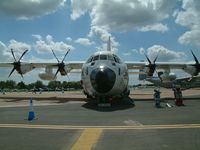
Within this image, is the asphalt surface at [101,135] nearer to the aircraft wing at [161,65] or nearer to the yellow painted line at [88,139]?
the yellow painted line at [88,139]

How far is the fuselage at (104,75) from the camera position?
20.3 metres

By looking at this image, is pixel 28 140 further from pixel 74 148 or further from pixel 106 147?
pixel 106 147

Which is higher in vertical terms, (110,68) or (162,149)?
(110,68)

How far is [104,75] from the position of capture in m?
20.1

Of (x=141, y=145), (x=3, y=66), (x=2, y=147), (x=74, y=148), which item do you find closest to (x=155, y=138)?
(x=141, y=145)

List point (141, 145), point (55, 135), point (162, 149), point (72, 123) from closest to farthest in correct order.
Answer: point (162, 149)
point (141, 145)
point (55, 135)
point (72, 123)

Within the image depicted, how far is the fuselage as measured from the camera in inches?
799

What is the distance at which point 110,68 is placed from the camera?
21312mm

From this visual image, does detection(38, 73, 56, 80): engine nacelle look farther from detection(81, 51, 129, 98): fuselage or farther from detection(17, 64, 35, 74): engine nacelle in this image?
detection(81, 51, 129, 98): fuselage

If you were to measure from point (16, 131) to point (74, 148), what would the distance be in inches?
150

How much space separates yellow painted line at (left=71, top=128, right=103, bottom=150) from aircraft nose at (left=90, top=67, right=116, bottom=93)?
9.09m

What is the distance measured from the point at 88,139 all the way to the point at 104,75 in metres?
11.1

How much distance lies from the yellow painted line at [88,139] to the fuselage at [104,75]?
9239 mm

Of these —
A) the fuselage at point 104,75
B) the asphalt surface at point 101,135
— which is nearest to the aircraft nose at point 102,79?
the fuselage at point 104,75
